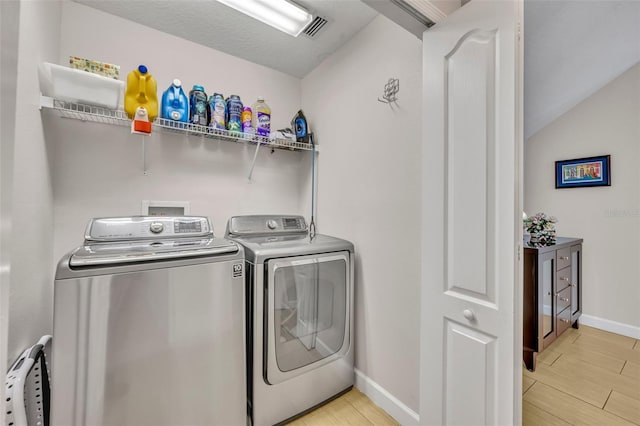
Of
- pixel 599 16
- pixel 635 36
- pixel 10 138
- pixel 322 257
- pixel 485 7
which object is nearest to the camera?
pixel 10 138

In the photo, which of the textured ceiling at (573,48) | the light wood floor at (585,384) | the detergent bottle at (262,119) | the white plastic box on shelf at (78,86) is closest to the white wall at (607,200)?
the textured ceiling at (573,48)

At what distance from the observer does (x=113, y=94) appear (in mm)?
1376

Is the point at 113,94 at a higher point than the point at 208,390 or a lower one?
higher

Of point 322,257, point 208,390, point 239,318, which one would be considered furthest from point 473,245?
point 208,390

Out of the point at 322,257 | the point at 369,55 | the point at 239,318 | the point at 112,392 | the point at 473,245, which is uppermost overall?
the point at 369,55

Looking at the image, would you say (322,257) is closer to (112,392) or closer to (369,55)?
(112,392)

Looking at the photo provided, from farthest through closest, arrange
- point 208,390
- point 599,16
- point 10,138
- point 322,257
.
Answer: point 599,16 → point 322,257 → point 208,390 → point 10,138

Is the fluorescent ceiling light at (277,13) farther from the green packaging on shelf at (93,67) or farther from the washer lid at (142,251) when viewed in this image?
the washer lid at (142,251)

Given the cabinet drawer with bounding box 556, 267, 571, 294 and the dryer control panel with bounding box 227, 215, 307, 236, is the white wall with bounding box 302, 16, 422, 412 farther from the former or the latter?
the cabinet drawer with bounding box 556, 267, 571, 294

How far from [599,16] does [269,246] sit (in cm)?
278

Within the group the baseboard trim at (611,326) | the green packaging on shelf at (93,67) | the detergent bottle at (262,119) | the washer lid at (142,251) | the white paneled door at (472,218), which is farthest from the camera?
the baseboard trim at (611,326)

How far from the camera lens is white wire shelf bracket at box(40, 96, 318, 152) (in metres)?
1.35

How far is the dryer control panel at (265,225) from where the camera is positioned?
6.30 feet

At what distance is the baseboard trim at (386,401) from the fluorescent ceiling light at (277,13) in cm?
247
